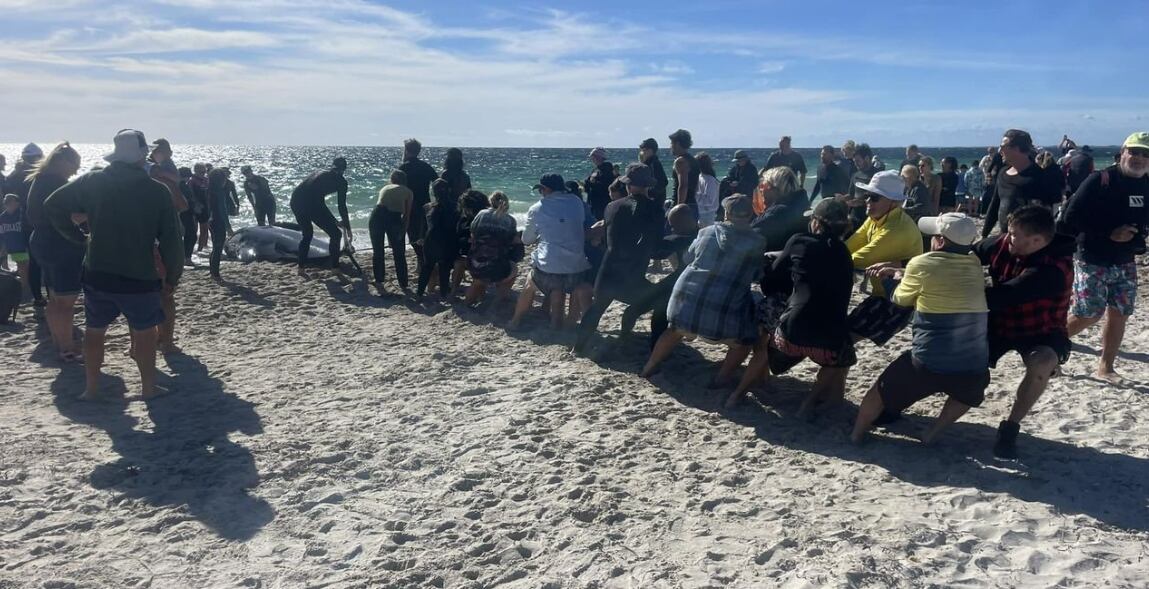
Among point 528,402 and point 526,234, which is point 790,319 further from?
point 526,234

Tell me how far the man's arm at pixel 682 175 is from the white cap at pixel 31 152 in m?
6.54

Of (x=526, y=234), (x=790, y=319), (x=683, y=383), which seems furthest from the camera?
(x=526, y=234)

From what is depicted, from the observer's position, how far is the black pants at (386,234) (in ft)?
28.1

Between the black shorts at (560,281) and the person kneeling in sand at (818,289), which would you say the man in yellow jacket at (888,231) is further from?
the black shorts at (560,281)

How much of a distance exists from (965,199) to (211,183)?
631 inches

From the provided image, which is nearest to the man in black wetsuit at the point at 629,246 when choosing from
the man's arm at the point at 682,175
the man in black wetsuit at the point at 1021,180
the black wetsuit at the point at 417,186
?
the man in black wetsuit at the point at 1021,180

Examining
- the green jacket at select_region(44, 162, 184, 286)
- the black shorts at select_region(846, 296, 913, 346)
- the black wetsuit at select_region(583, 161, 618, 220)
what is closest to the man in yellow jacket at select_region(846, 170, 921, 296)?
the black shorts at select_region(846, 296, 913, 346)

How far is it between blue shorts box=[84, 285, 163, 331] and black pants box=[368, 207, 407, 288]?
364cm

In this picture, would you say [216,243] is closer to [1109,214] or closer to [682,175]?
[682,175]

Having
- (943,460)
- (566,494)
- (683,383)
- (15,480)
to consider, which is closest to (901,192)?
(943,460)

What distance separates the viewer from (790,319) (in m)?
4.55

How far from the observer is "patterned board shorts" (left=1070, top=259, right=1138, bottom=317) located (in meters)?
4.98

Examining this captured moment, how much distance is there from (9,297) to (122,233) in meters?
3.70

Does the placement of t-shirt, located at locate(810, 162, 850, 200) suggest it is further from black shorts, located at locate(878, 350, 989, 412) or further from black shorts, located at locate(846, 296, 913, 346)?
black shorts, located at locate(878, 350, 989, 412)
